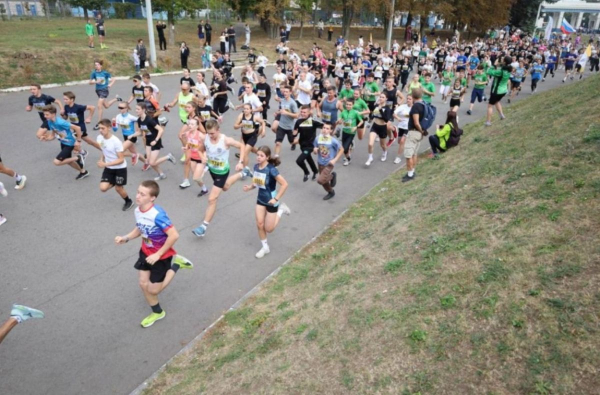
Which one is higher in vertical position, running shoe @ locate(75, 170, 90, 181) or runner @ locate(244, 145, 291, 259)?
runner @ locate(244, 145, 291, 259)

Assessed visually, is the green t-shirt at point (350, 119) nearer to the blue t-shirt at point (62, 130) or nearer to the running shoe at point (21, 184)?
the blue t-shirt at point (62, 130)

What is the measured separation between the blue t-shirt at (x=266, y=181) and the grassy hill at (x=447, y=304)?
1174mm

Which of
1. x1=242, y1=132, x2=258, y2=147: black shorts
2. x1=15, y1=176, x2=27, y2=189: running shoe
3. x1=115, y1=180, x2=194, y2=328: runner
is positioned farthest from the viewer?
x1=242, y1=132, x2=258, y2=147: black shorts

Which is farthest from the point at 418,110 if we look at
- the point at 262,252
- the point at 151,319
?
the point at 151,319

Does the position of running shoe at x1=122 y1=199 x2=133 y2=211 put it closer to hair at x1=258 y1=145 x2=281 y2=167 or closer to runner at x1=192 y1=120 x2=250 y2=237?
runner at x1=192 y1=120 x2=250 y2=237

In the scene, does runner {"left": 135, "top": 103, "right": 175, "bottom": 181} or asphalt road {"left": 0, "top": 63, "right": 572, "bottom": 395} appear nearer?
asphalt road {"left": 0, "top": 63, "right": 572, "bottom": 395}

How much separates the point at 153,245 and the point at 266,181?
7.05ft

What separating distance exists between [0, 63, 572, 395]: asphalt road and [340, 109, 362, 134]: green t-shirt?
1.24 m

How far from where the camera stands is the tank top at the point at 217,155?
7.78 m

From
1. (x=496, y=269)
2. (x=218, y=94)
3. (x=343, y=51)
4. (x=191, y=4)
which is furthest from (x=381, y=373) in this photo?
(x=191, y=4)

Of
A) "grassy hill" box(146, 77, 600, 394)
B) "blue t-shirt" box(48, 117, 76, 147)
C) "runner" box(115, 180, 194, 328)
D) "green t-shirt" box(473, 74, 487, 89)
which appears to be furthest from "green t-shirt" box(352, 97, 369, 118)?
"green t-shirt" box(473, 74, 487, 89)

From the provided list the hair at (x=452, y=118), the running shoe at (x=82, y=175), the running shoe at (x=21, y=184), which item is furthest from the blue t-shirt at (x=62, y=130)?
the hair at (x=452, y=118)

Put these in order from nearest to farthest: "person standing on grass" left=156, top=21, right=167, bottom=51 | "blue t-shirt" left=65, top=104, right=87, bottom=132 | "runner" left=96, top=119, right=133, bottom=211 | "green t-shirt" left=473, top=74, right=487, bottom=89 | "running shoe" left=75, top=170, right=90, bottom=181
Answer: "runner" left=96, top=119, right=133, bottom=211 < "running shoe" left=75, top=170, right=90, bottom=181 < "blue t-shirt" left=65, top=104, right=87, bottom=132 < "green t-shirt" left=473, top=74, right=487, bottom=89 < "person standing on grass" left=156, top=21, right=167, bottom=51

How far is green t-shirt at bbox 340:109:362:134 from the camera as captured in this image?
1027cm
